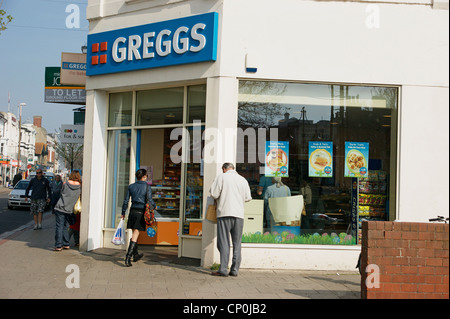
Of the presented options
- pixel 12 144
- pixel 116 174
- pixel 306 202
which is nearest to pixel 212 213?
pixel 306 202

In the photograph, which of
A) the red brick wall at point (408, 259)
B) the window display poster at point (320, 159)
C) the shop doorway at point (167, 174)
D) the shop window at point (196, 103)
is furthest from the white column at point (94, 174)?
the red brick wall at point (408, 259)

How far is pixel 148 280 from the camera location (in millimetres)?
7621

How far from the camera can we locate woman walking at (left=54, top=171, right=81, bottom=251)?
34.8ft

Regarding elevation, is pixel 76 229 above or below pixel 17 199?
above

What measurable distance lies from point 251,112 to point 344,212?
2.53 meters

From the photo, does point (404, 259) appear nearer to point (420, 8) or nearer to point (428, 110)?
point (428, 110)

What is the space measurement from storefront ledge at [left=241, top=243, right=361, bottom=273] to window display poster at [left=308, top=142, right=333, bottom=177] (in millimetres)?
1343

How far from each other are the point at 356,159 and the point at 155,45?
440cm

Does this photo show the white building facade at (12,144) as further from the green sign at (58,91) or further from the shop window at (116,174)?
the shop window at (116,174)

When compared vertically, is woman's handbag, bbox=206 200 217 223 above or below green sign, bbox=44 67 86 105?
below

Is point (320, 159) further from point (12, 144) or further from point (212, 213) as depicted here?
point (12, 144)

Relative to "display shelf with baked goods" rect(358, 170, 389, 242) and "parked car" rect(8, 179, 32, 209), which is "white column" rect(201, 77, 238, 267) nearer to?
"display shelf with baked goods" rect(358, 170, 389, 242)

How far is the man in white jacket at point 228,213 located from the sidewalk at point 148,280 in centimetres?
35

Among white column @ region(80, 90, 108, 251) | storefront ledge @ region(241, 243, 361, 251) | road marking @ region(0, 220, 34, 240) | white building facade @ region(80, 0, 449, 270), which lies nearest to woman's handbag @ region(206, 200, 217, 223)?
white building facade @ region(80, 0, 449, 270)
